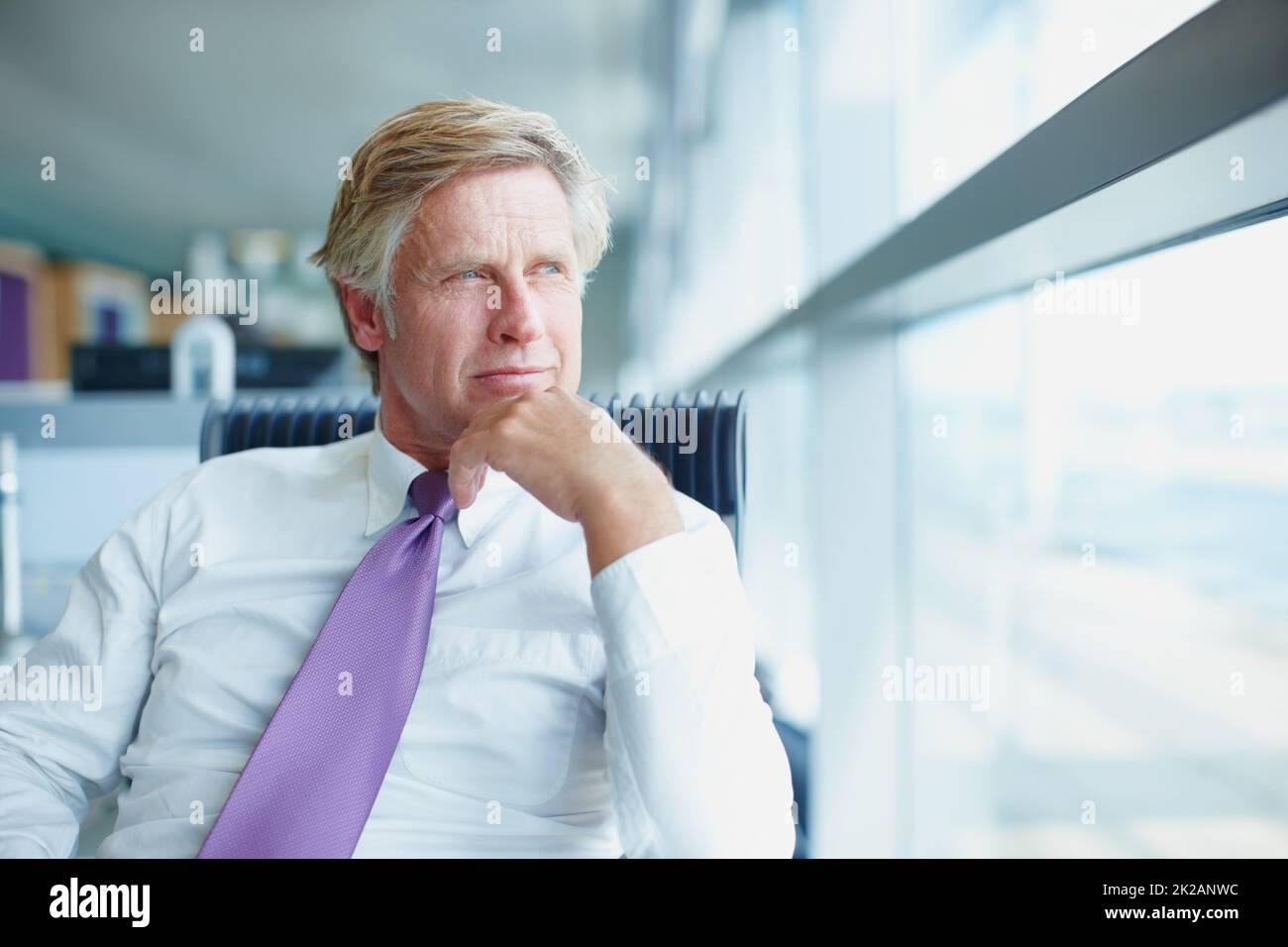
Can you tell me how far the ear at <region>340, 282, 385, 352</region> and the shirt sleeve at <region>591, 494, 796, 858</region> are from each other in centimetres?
45

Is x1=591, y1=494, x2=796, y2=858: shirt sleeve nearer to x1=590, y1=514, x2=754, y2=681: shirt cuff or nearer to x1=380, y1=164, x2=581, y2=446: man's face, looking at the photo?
x1=590, y1=514, x2=754, y2=681: shirt cuff

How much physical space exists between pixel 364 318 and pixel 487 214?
0.23 meters

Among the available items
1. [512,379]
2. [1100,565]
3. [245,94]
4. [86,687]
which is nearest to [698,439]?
[512,379]

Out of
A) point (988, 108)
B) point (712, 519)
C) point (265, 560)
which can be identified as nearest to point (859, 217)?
point (988, 108)

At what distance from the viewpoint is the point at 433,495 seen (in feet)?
2.84

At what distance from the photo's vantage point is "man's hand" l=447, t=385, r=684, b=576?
2.38ft

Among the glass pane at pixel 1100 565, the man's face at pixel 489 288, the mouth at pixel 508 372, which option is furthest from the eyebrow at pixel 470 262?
the glass pane at pixel 1100 565

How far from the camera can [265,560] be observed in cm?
88

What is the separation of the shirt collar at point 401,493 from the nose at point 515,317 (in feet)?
0.44

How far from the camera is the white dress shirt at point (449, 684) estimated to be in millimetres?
709

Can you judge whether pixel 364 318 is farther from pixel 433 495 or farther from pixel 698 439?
pixel 698 439

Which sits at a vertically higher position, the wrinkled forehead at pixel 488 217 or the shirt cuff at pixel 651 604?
the wrinkled forehead at pixel 488 217

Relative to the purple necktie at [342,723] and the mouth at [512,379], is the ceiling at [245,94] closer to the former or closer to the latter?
the mouth at [512,379]
